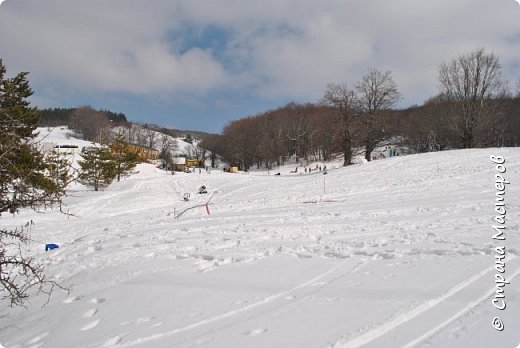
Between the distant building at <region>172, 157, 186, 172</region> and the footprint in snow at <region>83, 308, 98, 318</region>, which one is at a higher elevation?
the distant building at <region>172, 157, 186, 172</region>

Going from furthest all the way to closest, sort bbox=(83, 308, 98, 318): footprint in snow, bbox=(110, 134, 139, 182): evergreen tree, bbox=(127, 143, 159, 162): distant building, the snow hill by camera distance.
Answer: bbox=(127, 143, 159, 162): distant building, bbox=(110, 134, 139, 182): evergreen tree, bbox=(83, 308, 98, 318): footprint in snow, the snow hill

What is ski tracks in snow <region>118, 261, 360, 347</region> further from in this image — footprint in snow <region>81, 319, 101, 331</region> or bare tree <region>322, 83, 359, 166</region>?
bare tree <region>322, 83, 359, 166</region>

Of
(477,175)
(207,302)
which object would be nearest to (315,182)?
(477,175)

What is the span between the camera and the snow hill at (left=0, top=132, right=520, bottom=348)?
378 centimetres

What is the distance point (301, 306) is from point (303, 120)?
79.4 meters

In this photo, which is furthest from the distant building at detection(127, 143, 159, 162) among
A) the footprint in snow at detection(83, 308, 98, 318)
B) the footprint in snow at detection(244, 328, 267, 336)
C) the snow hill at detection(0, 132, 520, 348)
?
the footprint in snow at detection(244, 328, 267, 336)

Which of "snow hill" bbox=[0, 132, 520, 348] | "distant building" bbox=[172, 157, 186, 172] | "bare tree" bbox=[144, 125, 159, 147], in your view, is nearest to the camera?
"snow hill" bbox=[0, 132, 520, 348]

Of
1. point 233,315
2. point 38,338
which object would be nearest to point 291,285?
point 233,315

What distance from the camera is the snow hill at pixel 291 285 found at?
3781 mm

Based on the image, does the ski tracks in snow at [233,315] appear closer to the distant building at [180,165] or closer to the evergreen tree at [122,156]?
the evergreen tree at [122,156]

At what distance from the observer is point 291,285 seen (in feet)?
17.3

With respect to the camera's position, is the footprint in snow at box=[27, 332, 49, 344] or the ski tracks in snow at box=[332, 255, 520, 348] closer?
the ski tracks in snow at box=[332, 255, 520, 348]

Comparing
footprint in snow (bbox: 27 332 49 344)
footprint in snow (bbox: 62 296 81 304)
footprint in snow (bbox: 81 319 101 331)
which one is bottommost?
footprint in snow (bbox: 27 332 49 344)

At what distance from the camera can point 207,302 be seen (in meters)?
4.99
